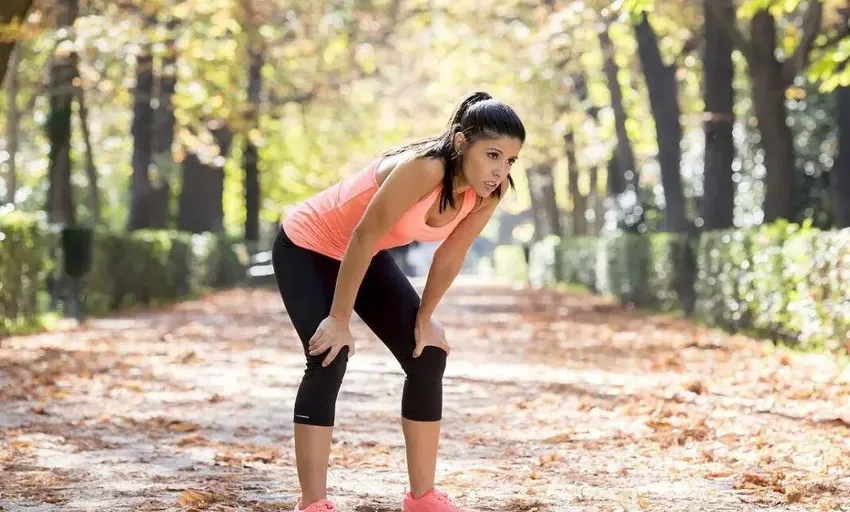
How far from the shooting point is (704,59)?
21.6 m

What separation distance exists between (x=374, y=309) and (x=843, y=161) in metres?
16.5

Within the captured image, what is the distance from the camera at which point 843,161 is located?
20.6 meters

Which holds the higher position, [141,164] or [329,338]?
[141,164]

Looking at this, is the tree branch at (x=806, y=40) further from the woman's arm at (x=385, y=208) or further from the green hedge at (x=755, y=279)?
the woman's arm at (x=385, y=208)

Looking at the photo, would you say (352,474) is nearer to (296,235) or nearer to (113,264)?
(296,235)

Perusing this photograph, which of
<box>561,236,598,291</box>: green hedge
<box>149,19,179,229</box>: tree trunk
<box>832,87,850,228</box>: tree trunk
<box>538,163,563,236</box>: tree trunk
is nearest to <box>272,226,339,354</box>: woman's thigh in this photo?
<box>832,87,850,228</box>: tree trunk

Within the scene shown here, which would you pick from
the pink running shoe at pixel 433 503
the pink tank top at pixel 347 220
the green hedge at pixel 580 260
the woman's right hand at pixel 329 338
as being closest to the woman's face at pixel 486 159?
the pink tank top at pixel 347 220

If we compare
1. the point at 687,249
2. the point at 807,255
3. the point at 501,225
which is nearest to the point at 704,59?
the point at 687,249

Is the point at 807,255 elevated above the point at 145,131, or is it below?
below

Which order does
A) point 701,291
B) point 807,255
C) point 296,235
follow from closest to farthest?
point 296,235, point 807,255, point 701,291

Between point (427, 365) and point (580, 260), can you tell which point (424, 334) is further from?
point (580, 260)

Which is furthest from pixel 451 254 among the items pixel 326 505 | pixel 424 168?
pixel 326 505

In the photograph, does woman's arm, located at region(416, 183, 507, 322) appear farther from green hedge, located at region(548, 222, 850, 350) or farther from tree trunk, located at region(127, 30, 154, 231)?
tree trunk, located at region(127, 30, 154, 231)

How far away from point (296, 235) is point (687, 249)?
57.0 feet
